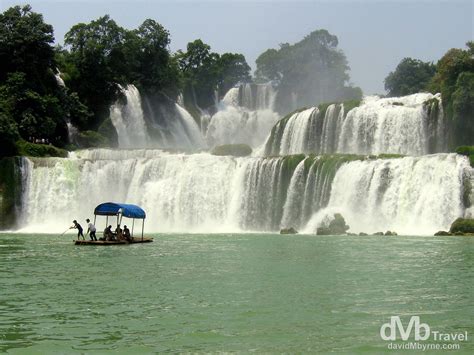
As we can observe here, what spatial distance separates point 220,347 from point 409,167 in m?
29.6

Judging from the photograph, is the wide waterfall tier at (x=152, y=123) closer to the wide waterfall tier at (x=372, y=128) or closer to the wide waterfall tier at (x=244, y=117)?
the wide waterfall tier at (x=244, y=117)

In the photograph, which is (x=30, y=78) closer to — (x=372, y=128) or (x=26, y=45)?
(x=26, y=45)

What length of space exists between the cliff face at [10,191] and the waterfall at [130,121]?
20471 millimetres

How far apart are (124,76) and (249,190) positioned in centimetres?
2905

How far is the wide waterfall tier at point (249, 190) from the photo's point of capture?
1455 inches

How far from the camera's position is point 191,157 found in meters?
47.5

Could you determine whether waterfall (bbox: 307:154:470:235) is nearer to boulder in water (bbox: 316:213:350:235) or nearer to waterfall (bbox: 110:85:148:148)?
boulder in water (bbox: 316:213:350:235)

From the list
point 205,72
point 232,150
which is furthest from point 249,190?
point 205,72

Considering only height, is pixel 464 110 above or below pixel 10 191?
above

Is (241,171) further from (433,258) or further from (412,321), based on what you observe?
(412,321)

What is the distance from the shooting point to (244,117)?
263 feet

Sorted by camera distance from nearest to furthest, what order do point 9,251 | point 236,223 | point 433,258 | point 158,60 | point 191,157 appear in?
point 433,258, point 9,251, point 236,223, point 191,157, point 158,60

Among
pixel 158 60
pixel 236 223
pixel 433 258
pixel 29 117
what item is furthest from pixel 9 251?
pixel 158 60

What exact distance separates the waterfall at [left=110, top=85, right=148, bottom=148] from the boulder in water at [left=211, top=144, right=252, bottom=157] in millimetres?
Result: 16214
